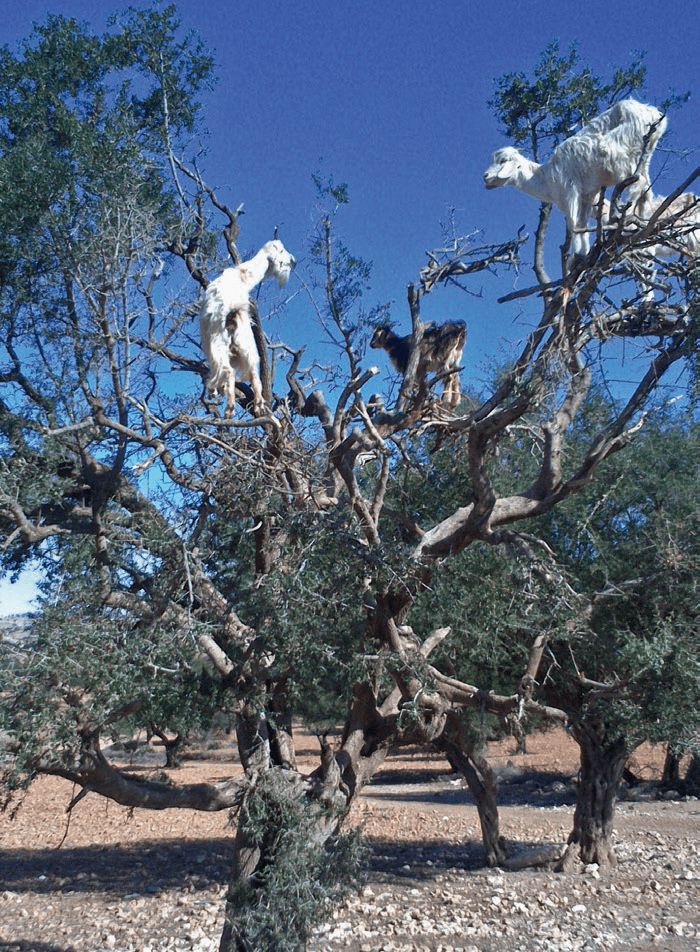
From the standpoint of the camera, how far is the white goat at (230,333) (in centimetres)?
640

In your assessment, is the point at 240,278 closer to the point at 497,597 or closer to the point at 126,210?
the point at 126,210

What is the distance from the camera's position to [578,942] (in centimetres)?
804

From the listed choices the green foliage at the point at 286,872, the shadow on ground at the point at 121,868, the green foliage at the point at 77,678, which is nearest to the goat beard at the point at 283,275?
the green foliage at the point at 77,678

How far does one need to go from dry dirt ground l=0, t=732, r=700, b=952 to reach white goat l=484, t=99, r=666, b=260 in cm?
631

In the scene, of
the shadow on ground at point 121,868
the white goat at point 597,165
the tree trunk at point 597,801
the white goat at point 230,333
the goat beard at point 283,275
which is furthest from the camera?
the shadow on ground at point 121,868

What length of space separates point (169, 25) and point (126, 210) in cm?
329

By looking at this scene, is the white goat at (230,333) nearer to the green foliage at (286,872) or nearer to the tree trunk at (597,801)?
the green foliage at (286,872)

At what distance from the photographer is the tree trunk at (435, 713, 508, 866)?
10477 mm

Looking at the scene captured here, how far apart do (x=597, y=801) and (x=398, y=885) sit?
3.11 m

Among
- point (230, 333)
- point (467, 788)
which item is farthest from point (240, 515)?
point (467, 788)

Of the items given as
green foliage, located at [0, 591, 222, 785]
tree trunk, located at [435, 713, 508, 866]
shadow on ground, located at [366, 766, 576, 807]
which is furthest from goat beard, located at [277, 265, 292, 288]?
shadow on ground, located at [366, 766, 576, 807]

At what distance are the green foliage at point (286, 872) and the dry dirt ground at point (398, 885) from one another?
1.93 meters

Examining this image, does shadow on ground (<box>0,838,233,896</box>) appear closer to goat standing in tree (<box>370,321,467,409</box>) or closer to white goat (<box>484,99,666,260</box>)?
goat standing in tree (<box>370,321,467,409</box>)

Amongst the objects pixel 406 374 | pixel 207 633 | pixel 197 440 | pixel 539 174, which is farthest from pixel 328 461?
pixel 539 174
